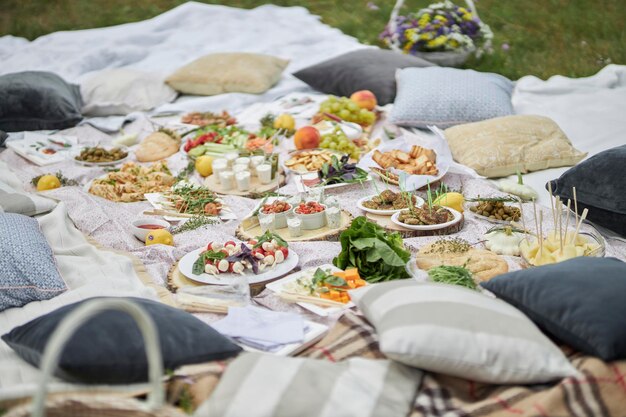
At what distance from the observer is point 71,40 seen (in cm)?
693

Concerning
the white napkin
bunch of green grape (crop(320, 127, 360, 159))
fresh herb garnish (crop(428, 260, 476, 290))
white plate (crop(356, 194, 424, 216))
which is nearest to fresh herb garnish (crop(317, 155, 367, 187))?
white plate (crop(356, 194, 424, 216))

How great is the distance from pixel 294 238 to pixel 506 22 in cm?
603

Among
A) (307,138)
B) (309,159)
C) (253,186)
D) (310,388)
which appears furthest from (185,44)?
(310,388)

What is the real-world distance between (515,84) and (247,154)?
2.35m

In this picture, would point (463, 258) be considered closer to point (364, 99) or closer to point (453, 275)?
point (453, 275)

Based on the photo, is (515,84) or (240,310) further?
(515,84)

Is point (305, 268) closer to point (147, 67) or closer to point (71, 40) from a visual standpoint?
point (147, 67)

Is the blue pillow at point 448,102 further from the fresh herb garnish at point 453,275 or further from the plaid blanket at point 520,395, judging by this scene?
the plaid blanket at point 520,395

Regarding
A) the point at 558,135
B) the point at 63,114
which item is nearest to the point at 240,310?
the point at 558,135

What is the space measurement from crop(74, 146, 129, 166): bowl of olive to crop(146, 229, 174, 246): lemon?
1440 millimetres

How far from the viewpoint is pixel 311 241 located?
3.19 meters

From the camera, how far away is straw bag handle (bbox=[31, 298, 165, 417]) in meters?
1.33

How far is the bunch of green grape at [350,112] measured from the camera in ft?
16.3

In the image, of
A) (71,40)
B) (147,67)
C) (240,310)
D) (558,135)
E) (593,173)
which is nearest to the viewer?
(240,310)
